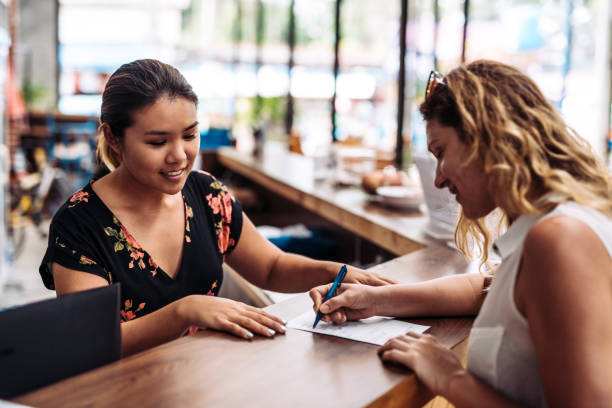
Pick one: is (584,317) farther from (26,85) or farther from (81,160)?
(26,85)

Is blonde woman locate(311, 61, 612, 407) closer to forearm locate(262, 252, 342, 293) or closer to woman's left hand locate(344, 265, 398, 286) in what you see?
woman's left hand locate(344, 265, 398, 286)

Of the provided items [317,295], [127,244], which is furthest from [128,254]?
[317,295]

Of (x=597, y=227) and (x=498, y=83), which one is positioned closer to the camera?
(x=597, y=227)

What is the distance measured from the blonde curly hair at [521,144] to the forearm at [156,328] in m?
0.70

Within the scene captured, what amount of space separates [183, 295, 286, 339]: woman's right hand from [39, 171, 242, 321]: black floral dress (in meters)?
0.26

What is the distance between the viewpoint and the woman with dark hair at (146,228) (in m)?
1.36

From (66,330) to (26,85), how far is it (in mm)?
11304

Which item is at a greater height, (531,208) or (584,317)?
(531,208)

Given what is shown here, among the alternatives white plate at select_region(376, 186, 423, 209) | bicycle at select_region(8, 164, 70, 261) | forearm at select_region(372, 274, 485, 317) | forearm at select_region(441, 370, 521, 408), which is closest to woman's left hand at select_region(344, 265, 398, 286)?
forearm at select_region(372, 274, 485, 317)

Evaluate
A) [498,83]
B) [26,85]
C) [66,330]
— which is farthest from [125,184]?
[26,85]

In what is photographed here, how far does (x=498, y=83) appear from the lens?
1.03 m

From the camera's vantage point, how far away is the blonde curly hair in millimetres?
976

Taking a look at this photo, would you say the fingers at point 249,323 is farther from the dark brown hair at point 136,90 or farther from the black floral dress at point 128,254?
the dark brown hair at point 136,90

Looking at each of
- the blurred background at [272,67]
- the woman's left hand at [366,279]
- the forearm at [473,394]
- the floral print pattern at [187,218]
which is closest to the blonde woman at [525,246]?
the forearm at [473,394]
